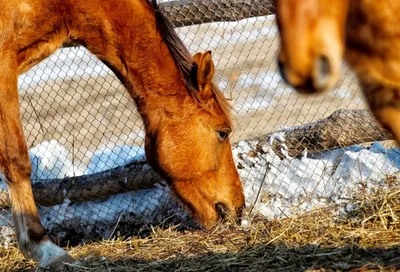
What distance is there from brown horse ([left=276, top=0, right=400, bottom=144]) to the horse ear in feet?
10.4

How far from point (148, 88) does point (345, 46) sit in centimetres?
346

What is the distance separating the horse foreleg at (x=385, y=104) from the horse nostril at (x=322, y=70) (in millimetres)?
690

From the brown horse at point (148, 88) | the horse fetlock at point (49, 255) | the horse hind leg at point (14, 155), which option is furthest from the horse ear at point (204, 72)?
the horse fetlock at point (49, 255)

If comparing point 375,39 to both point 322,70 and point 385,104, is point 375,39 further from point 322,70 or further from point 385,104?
point 322,70

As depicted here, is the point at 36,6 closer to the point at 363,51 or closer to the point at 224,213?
the point at 224,213

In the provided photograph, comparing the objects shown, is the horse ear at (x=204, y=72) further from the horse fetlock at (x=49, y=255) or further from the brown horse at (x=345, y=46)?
the brown horse at (x=345, y=46)

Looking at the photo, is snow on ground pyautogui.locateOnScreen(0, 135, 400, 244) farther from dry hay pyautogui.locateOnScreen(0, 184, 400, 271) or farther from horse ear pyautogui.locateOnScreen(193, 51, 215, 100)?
horse ear pyautogui.locateOnScreen(193, 51, 215, 100)

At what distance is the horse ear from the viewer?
643 cm

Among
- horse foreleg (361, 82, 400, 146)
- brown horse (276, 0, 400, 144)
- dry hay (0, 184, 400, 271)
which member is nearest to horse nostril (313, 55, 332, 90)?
brown horse (276, 0, 400, 144)

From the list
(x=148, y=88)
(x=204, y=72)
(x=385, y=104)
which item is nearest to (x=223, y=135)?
(x=204, y=72)

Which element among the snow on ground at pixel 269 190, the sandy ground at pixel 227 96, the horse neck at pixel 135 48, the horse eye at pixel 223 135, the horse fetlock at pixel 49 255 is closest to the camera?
the horse fetlock at pixel 49 255

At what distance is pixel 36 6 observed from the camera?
19.9 feet

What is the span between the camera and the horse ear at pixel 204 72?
6.43 m

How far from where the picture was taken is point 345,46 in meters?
3.18
